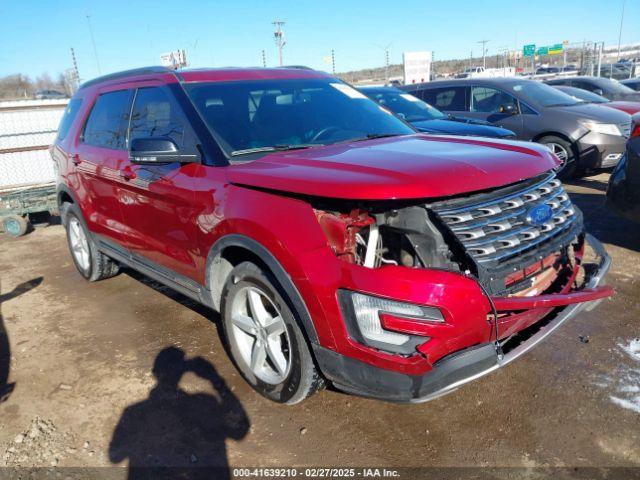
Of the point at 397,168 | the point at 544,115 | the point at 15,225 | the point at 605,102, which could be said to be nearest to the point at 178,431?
the point at 397,168

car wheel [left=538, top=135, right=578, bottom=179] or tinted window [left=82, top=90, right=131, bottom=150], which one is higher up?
tinted window [left=82, top=90, right=131, bottom=150]

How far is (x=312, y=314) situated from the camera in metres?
2.56

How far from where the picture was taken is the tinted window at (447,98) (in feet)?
31.8

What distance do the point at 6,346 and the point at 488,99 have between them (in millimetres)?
8420

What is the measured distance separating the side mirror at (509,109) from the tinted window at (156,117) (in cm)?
679

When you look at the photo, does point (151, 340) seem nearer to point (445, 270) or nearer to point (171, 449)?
point (171, 449)

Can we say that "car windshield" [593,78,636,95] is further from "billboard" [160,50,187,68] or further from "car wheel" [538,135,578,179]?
"billboard" [160,50,187,68]

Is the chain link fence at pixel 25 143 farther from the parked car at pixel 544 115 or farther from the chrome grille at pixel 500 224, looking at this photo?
the chrome grille at pixel 500 224

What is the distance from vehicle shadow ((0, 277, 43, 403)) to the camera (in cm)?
357

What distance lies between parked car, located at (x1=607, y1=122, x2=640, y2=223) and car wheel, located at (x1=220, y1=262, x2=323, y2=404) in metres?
3.58

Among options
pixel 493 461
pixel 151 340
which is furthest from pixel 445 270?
pixel 151 340

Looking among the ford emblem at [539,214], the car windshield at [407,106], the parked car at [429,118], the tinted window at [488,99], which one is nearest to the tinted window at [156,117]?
the ford emblem at [539,214]

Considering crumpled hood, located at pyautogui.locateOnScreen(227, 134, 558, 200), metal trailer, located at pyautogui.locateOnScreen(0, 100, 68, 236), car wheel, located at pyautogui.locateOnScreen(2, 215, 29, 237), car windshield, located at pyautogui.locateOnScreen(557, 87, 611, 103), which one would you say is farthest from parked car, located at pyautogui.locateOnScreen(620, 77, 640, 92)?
car wheel, located at pyautogui.locateOnScreen(2, 215, 29, 237)

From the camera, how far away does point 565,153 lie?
334 inches
